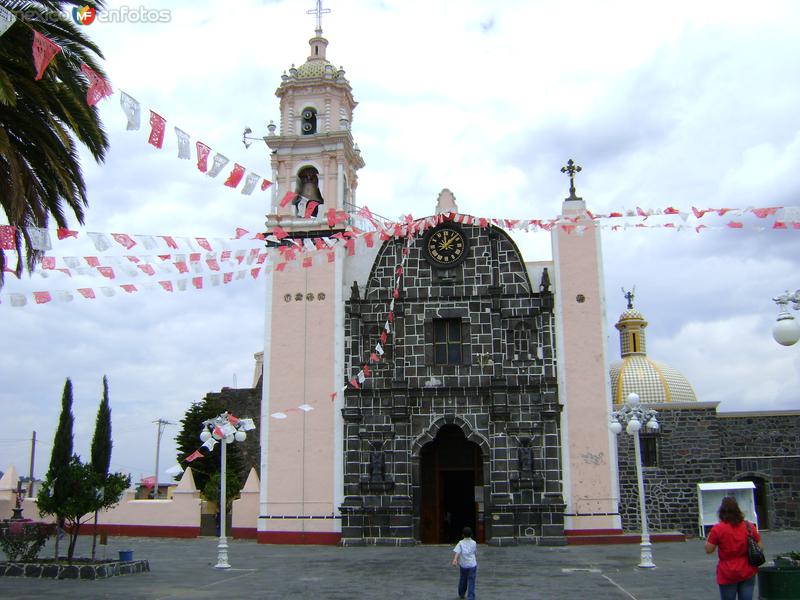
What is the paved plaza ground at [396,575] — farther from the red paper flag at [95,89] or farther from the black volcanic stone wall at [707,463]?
the red paper flag at [95,89]

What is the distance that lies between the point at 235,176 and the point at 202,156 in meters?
1.08

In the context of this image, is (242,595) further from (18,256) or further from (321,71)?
(321,71)

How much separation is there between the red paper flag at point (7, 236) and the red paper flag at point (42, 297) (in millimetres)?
972

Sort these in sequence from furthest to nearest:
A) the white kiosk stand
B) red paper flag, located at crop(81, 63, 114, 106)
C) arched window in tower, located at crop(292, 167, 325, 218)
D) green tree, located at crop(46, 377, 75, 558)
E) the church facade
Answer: arched window in tower, located at crop(292, 167, 325, 218) < the white kiosk stand < the church facade < green tree, located at crop(46, 377, 75, 558) < red paper flag, located at crop(81, 63, 114, 106)

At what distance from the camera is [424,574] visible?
19.9 meters

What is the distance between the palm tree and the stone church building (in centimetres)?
1377

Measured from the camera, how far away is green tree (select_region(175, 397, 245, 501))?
4069 cm

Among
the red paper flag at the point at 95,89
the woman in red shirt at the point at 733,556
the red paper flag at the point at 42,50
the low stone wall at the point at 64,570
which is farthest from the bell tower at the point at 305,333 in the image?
the woman in red shirt at the point at 733,556

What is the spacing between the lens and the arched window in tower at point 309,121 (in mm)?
34625

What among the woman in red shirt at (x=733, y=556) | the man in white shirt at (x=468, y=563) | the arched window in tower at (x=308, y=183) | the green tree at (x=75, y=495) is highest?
the arched window in tower at (x=308, y=183)

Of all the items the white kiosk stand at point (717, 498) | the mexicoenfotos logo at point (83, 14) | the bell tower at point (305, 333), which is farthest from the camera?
the white kiosk stand at point (717, 498)

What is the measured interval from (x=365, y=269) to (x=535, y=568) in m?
14.7

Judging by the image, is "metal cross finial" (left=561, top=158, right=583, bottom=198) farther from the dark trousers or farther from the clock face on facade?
the dark trousers

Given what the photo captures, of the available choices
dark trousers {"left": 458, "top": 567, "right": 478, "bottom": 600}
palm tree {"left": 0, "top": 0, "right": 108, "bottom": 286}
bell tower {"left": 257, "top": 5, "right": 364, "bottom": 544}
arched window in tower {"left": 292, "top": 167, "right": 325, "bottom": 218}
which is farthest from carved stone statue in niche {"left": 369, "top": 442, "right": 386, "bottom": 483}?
palm tree {"left": 0, "top": 0, "right": 108, "bottom": 286}
